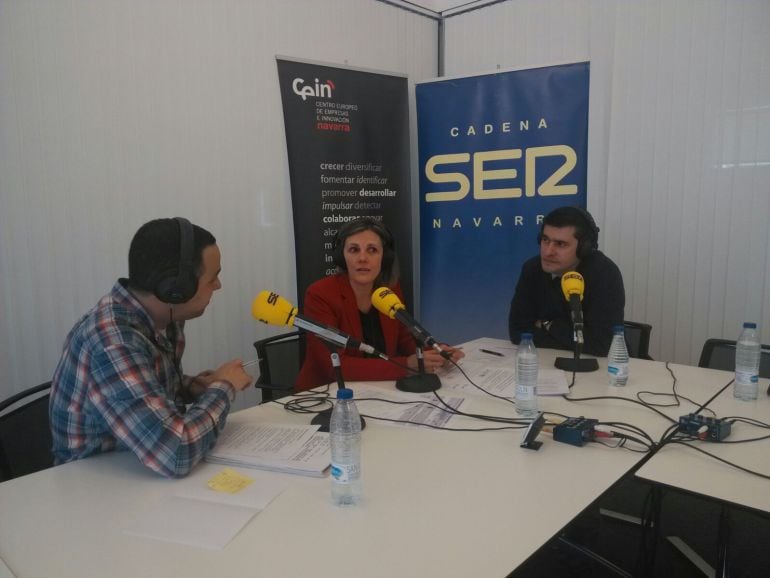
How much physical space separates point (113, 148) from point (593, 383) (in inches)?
92.9

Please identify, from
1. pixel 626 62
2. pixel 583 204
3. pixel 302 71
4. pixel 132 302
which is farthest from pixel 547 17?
pixel 132 302

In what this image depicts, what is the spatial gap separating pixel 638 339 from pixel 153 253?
2158mm

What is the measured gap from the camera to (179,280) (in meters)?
1.42

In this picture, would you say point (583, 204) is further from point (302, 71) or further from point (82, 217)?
point (82, 217)

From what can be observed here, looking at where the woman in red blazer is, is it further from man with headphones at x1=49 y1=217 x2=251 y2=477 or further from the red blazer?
man with headphones at x1=49 y1=217 x2=251 y2=477

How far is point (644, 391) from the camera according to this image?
200 centimetres

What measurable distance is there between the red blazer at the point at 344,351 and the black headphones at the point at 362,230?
10 cm

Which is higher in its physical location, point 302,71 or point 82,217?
point 302,71

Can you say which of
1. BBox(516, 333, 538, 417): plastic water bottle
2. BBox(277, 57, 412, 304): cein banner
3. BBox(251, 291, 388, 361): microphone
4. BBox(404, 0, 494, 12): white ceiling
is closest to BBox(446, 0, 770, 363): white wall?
BBox(404, 0, 494, 12): white ceiling

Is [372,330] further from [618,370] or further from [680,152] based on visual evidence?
[680,152]

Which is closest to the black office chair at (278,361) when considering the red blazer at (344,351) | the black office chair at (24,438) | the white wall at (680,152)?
the red blazer at (344,351)

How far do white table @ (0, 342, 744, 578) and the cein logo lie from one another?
237cm

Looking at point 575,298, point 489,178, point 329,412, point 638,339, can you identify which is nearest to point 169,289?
point 329,412

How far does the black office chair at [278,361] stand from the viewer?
250 centimetres
